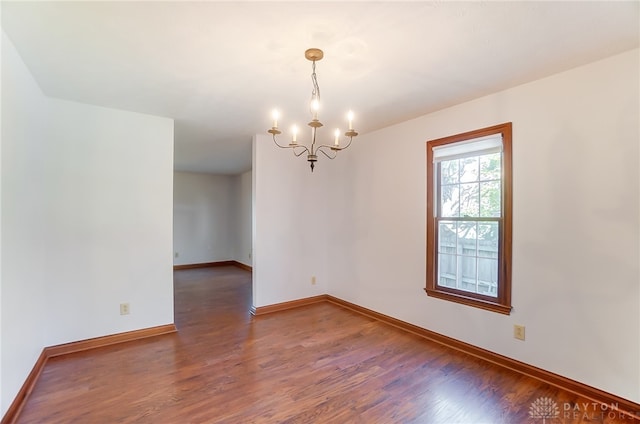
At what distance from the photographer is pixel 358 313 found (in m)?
3.97

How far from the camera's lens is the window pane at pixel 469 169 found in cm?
284

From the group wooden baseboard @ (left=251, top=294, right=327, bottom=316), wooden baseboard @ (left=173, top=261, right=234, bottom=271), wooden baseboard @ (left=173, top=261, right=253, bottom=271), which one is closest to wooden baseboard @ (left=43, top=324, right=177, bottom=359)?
wooden baseboard @ (left=251, top=294, right=327, bottom=316)

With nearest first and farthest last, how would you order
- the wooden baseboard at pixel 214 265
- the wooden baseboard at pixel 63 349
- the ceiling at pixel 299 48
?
1. the ceiling at pixel 299 48
2. the wooden baseboard at pixel 63 349
3. the wooden baseboard at pixel 214 265

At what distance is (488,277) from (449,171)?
1.11m

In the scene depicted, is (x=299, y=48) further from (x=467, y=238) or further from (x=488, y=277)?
(x=488, y=277)

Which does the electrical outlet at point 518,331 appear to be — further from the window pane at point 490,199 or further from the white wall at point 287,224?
the white wall at point 287,224

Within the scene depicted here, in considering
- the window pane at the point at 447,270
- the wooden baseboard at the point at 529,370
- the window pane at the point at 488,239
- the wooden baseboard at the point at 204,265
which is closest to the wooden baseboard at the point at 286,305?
the wooden baseboard at the point at 529,370

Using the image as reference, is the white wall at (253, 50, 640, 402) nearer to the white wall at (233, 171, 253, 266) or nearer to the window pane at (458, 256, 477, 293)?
the window pane at (458, 256, 477, 293)

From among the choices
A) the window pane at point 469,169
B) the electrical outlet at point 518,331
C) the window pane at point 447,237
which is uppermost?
the window pane at point 469,169

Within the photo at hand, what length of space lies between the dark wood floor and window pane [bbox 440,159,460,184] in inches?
67.0

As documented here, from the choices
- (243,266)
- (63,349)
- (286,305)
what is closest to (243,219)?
(243,266)

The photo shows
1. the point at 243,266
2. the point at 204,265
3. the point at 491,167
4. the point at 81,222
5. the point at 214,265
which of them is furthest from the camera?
the point at 214,265

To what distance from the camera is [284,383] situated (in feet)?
7.55

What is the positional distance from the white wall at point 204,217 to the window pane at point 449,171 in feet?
19.3
